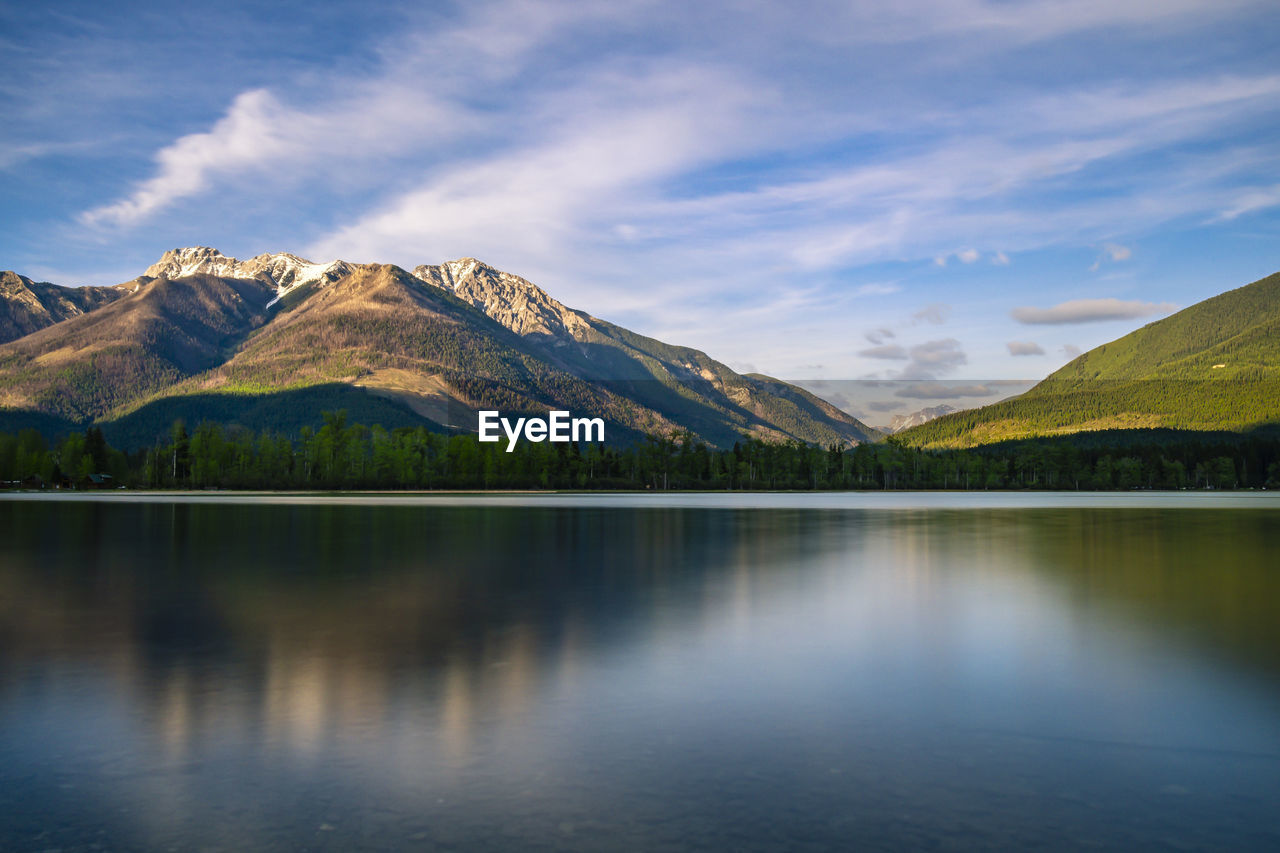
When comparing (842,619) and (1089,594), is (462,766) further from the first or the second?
(1089,594)

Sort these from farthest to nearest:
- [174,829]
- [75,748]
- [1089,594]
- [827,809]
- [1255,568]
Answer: [1255,568]
[1089,594]
[75,748]
[827,809]
[174,829]

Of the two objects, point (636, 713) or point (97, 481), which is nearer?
point (636, 713)

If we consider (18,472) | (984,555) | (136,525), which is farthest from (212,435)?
(984,555)

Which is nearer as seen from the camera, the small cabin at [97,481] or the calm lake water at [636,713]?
the calm lake water at [636,713]

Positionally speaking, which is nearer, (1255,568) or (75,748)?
(75,748)

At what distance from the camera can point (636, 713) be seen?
33.8 feet

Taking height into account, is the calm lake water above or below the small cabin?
below

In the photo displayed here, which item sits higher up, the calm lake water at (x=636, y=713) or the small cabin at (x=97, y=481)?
the small cabin at (x=97, y=481)

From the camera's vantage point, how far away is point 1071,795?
299 inches

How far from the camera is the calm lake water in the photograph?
6.95m

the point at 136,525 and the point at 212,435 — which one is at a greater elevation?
the point at 212,435

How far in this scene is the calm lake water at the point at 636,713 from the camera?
695cm

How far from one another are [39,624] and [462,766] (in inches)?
512

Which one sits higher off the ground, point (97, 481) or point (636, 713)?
point (97, 481)
